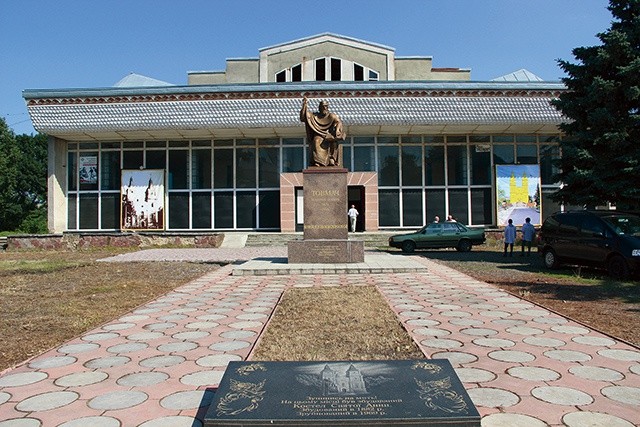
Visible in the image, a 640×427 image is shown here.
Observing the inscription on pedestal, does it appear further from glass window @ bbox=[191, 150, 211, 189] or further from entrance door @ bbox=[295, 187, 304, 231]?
glass window @ bbox=[191, 150, 211, 189]

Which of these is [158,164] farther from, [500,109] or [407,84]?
[500,109]

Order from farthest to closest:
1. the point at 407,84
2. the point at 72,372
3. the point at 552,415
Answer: the point at 407,84
the point at 72,372
the point at 552,415

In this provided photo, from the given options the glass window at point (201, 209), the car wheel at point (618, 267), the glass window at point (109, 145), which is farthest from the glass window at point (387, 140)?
the car wheel at point (618, 267)

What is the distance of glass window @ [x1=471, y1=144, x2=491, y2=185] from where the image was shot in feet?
91.4

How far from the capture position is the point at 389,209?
91.1 ft

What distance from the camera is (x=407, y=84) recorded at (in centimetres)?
2516

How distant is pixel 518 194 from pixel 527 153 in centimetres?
259

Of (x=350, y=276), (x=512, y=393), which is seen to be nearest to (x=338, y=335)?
(x=512, y=393)

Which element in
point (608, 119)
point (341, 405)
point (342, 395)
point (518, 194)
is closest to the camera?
point (341, 405)

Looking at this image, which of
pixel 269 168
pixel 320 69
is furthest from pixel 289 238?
pixel 320 69

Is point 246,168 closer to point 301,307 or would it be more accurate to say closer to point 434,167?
point 434,167

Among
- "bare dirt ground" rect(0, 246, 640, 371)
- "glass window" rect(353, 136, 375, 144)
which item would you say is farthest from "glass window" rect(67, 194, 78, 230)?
"bare dirt ground" rect(0, 246, 640, 371)

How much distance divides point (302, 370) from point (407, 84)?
77.1 feet

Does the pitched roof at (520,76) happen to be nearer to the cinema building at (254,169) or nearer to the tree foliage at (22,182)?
the cinema building at (254,169)
